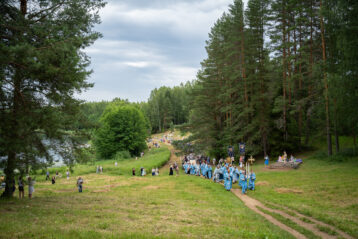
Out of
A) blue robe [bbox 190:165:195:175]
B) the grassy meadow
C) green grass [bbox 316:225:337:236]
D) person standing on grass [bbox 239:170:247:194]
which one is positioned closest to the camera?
the grassy meadow

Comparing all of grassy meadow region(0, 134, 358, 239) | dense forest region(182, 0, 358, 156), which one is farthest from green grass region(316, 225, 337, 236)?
dense forest region(182, 0, 358, 156)

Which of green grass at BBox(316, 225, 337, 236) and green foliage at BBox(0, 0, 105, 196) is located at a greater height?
green foliage at BBox(0, 0, 105, 196)

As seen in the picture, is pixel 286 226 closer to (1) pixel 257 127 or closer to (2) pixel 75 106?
(2) pixel 75 106

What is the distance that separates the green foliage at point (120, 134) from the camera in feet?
183

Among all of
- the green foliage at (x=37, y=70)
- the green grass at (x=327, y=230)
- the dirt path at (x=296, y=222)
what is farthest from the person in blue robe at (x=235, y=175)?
the green foliage at (x=37, y=70)

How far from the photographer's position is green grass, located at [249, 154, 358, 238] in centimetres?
1030

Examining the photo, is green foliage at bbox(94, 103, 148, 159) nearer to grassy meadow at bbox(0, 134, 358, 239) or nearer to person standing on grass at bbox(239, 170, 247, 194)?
grassy meadow at bbox(0, 134, 358, 239)

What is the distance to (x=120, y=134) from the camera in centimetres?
5669

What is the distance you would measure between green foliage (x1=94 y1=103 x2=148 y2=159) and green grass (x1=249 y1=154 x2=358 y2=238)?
39.5 meters

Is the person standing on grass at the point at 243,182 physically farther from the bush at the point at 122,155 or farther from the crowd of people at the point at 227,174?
the bush at the point at 122,155

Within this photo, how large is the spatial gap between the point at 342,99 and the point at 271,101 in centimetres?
1335

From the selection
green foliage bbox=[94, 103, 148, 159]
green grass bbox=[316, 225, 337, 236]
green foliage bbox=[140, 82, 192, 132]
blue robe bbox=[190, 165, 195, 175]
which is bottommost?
blue robe bbox=[190, 165, 195, 175]

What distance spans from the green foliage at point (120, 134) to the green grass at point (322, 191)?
130ft

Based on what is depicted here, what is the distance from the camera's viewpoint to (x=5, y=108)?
10633 millimetres
